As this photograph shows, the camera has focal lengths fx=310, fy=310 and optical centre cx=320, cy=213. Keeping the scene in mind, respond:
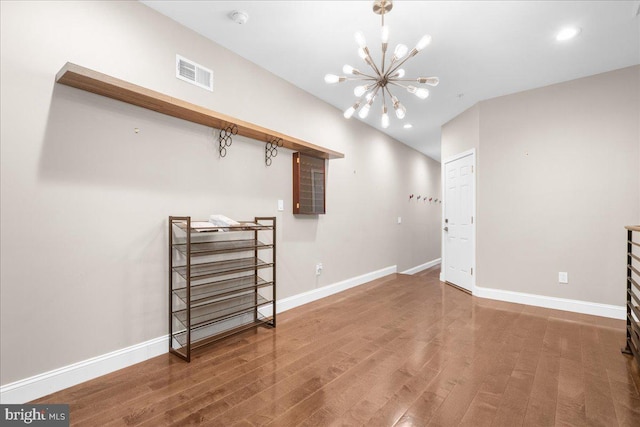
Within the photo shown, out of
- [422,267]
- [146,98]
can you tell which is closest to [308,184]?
[146,98]

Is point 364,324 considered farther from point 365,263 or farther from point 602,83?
point 602,83

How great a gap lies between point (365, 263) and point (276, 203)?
2276 millimetres

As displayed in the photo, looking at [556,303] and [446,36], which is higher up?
[446,36]

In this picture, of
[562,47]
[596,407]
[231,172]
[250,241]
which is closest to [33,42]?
[231,172]

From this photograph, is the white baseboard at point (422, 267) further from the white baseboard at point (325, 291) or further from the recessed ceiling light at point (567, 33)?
the recessed ceiling light at point (567, 33)

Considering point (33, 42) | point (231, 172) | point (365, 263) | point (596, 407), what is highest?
point (33, 42)

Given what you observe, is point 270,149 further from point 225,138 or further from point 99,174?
point 99,174

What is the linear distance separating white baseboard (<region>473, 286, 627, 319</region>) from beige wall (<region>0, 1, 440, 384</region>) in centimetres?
325

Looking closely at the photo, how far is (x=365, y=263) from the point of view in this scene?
523 centimetres

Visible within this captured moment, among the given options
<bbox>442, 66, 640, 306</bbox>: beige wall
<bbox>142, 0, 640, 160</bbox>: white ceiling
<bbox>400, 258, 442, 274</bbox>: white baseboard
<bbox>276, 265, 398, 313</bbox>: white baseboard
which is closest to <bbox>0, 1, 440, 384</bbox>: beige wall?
<bbox>142, 0, 640, 160</bbox>: white ceiling

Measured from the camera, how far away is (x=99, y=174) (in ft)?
7.18

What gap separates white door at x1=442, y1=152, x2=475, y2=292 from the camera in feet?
15.2

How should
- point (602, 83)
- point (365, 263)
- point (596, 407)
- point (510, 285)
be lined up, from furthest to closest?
point (365, 263), point (510, 285), point (602, 83), point (596, 407)

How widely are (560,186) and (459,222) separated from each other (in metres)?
1.42
